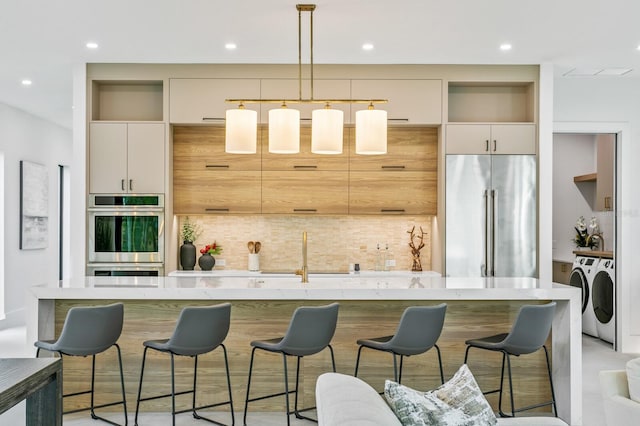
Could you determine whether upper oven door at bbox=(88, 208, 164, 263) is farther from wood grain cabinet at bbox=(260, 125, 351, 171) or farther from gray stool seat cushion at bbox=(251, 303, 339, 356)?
gray stool seat cushion at bbox=(251, 303, 339, 356)

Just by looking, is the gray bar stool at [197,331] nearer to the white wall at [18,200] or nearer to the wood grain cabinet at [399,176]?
the wood grain cabinet at [399,176]

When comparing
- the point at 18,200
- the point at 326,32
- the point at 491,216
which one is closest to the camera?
the point at 326,32

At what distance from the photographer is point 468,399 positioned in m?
2.58

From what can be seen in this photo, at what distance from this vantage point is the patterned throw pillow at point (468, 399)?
253cm

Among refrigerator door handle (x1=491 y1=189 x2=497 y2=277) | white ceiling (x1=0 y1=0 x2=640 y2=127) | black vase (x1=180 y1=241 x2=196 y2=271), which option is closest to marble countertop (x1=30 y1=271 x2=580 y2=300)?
refrigerator door handle (x1=491 y1=189 x2=497 y2=277)

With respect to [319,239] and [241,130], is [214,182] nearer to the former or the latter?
[319,239]

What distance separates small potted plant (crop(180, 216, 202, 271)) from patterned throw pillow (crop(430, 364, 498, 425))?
414 cm

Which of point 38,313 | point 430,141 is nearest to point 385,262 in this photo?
point 430,141

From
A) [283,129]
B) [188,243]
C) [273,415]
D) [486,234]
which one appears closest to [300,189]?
[188,243]

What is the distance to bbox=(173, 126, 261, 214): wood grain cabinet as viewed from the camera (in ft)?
20.9

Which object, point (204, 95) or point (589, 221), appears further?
point (589, 221)

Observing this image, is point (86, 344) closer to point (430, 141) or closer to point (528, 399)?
point (528, 399)

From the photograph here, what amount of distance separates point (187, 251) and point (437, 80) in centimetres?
287

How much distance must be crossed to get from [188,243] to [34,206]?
3.24 m
